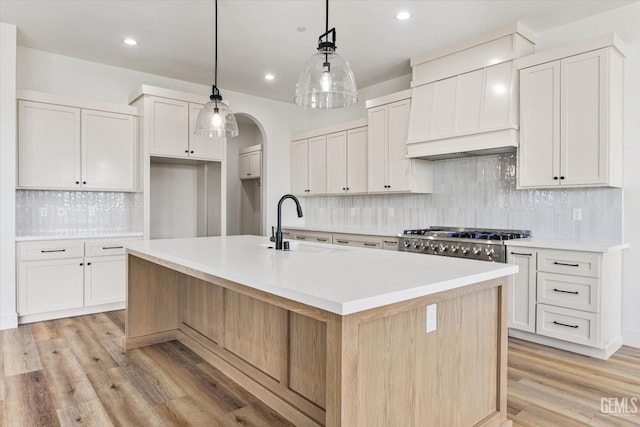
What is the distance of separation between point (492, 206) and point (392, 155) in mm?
1233

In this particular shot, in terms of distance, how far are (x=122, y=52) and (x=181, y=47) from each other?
70 centimetres

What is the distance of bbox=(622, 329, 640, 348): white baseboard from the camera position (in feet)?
10.7

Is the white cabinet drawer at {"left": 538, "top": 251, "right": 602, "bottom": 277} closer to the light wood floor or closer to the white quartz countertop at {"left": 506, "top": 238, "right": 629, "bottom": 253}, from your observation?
the white quartz countertop at {"left": 506, "top": 238, "right": 629, "bottom": 253}

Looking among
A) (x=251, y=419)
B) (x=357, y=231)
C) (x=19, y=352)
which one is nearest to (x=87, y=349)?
(x=19, y=352)

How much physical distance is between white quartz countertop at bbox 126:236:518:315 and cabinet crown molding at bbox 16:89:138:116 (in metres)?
2.57

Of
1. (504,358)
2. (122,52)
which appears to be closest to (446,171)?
(504,358)

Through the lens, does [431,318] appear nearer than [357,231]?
Yes

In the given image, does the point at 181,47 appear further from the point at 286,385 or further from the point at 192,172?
the point at 286,385

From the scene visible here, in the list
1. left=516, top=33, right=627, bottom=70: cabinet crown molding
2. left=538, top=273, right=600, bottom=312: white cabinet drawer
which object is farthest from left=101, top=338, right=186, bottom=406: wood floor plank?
left=516, top=33, right=627, bottom=70: cabinet crown molding

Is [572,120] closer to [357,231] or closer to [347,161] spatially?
[357,231]

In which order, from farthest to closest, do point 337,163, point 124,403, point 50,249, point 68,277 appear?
point 337,163 < point 68,277 < point 50,249 < point 124,403

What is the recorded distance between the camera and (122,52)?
4.36 m

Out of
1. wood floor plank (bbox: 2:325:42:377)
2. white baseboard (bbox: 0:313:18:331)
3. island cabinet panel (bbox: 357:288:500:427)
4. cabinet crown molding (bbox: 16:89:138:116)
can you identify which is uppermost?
cabinet crown molding (bbox: 16:89:138:116)

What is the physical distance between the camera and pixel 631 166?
3285 millimetres
